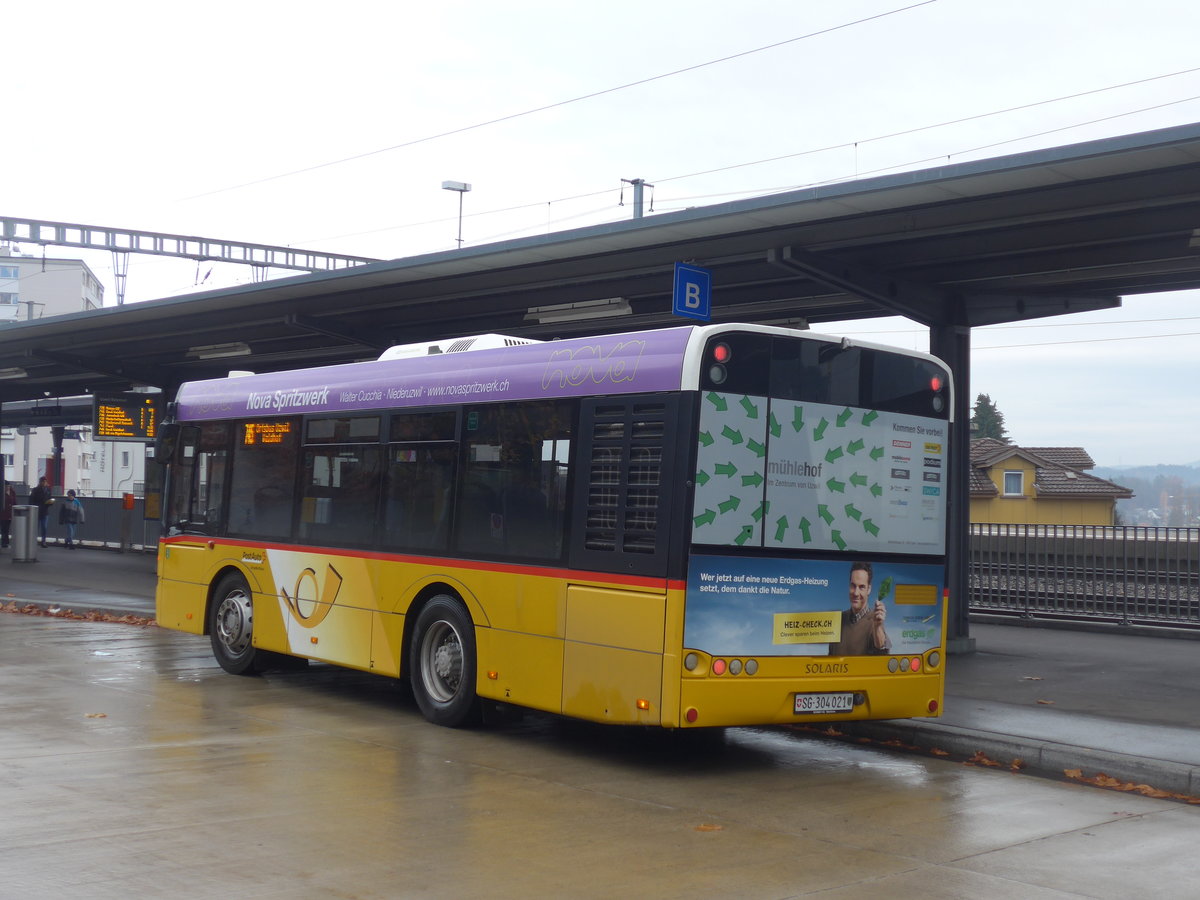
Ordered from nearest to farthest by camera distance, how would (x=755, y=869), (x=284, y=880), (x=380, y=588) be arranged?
(x=284, y=880) < (x=755, y=869) < (x=380, y=588)

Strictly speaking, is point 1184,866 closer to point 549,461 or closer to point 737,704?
point 737,704

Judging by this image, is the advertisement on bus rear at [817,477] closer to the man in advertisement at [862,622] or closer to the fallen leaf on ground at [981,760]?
the man in advertisement at [862,622]

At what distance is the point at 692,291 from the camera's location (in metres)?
14.7

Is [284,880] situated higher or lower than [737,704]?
lower

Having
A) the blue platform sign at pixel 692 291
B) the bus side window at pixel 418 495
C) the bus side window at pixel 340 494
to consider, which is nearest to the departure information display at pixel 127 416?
the blue platform sign at pixel 692 291

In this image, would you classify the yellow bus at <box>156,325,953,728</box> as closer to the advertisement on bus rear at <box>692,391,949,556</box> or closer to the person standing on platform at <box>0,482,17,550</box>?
the advertisement on bus rear at <box>692,391,949,556</box>

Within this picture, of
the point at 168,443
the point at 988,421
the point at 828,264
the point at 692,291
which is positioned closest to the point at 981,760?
the point at 828,264

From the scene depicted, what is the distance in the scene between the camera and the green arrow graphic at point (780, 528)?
8.95m

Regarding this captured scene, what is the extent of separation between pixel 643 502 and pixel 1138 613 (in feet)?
38.6

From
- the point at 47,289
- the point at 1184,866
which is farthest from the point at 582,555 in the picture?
the point at 47,289

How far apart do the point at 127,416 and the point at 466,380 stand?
22986mm

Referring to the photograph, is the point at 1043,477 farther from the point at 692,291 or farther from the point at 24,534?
the point at 692,291

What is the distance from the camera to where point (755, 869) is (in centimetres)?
642

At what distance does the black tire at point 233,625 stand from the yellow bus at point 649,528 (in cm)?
161
